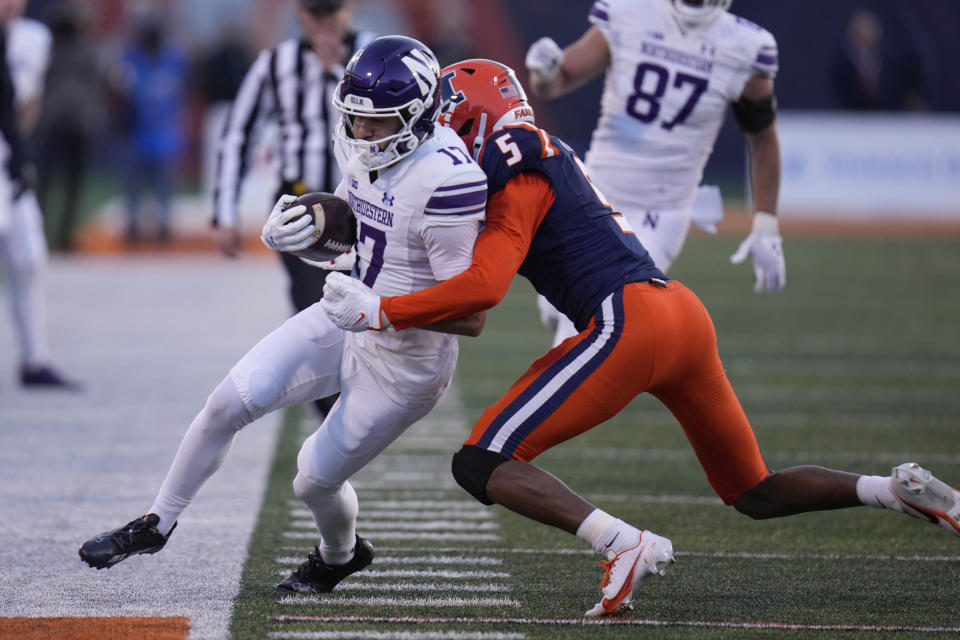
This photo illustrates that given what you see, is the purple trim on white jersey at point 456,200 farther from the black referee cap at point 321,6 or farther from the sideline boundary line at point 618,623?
the black referee cap at point 321,6

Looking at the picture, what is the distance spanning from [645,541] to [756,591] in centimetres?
59

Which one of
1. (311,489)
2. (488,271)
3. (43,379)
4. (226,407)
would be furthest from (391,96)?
(43,379)

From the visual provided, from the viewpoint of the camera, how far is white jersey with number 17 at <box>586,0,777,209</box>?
479cm

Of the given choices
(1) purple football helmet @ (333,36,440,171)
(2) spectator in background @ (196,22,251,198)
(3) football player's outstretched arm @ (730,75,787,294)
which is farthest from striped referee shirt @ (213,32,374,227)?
(2) spectator in background @ (196,22,251,198)

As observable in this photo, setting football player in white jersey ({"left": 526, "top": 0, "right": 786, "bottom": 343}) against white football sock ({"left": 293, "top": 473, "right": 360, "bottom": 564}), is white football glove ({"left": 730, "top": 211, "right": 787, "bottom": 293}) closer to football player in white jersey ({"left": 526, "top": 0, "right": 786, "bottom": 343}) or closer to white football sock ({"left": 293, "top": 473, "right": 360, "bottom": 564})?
football player in white jersey ({"left": 526, "top": 0, "right": 786, "bottom": 343})

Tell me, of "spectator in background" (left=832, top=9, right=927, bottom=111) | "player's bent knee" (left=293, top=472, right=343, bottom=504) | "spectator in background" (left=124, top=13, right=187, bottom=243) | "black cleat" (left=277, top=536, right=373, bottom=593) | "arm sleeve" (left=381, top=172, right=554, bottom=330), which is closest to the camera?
"arm sleeve" (left=381, top=172, right=554, bottom=330)

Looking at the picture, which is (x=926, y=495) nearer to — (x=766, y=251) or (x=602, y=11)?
(x=766, y=251)

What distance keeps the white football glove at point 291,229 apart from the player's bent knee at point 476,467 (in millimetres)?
609

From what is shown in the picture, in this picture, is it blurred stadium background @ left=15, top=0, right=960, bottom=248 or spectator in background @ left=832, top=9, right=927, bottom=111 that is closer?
blurred stadium background @ left=15, top=0, right=960, bottom=248

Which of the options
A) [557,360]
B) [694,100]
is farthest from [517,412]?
[694,100]

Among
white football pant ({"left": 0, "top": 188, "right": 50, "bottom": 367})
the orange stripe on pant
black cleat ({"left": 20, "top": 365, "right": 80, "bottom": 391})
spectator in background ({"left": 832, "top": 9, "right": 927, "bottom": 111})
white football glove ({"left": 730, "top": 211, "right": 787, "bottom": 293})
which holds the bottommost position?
spectator in background ({"left": 832, "top": 9, "right": 927, "bottom": 111})

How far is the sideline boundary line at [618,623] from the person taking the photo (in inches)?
134

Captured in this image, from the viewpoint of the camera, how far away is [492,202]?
340 cm

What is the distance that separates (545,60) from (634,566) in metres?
2.03
